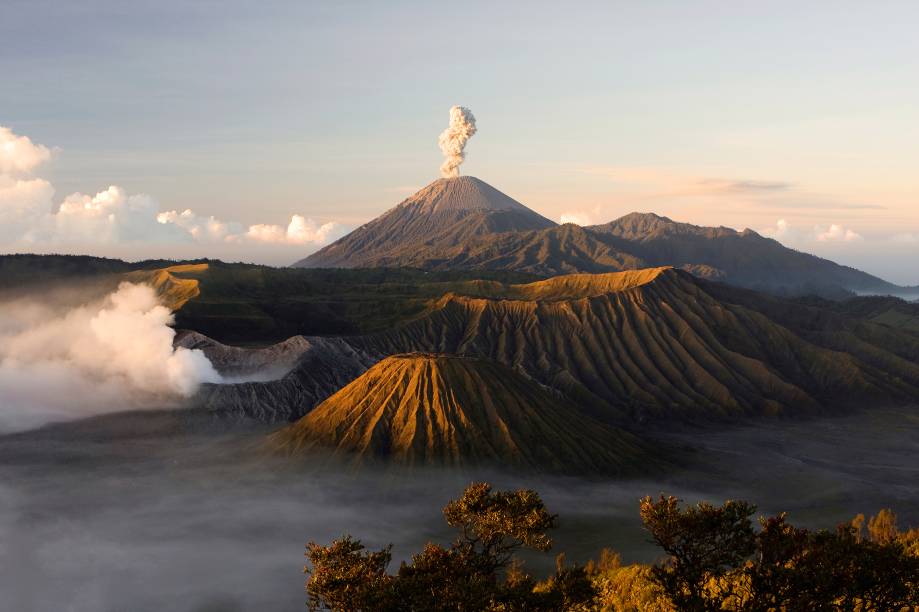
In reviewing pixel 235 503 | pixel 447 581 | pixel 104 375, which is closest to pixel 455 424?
pixel 235 503

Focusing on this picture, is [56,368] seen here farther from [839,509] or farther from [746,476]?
[839,509]

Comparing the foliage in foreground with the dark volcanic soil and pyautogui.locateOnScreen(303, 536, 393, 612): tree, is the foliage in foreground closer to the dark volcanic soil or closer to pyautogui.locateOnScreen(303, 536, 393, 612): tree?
pyautogui.locateOnScreen(303, 536, 393, 612): tree

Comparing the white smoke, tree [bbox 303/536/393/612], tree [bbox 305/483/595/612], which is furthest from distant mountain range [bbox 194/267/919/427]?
tree [bbox 303/536/393/612]

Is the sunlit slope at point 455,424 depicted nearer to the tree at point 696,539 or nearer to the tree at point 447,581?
the tree at point 447,581

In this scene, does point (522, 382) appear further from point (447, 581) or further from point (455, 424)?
point (447, 581)

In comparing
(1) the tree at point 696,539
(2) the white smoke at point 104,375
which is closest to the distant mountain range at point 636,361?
(2) the white smoke at point 104,375

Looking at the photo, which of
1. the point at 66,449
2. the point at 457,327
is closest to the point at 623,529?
the point at 66,449

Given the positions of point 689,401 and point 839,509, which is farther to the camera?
point 689,401
